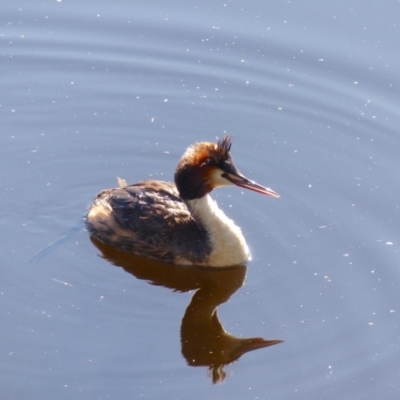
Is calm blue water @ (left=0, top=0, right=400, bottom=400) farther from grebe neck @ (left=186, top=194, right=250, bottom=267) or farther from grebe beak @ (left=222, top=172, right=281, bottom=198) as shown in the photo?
grebe beak @ (left=222, top=172, right=281, bottom=198)

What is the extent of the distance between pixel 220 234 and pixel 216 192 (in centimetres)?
101

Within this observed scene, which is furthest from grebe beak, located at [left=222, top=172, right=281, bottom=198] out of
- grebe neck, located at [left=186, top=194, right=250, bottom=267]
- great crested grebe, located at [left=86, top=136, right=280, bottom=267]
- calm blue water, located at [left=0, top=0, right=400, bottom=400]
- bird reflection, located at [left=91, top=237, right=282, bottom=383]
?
bird reflection, located at [left=91, top=237, right=282, bottom=383]

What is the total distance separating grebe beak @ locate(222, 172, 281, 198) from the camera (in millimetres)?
9555

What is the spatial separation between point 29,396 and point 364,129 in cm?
471

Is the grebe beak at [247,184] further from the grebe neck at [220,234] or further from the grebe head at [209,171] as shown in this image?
the grebe neck at [220,234]

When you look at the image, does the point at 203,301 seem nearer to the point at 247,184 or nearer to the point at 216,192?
the point at 247,184

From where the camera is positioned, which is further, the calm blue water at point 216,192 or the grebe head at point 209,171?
the grebe head at point 209,171

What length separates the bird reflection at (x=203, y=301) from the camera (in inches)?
342

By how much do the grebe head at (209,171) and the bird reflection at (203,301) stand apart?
27.8 inches

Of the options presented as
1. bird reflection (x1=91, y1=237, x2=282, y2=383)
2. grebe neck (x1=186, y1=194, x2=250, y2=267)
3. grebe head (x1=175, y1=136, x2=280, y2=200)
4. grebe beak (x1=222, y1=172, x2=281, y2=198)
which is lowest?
bird reflection (x1=91, y1=237, x2=282, y2=383)

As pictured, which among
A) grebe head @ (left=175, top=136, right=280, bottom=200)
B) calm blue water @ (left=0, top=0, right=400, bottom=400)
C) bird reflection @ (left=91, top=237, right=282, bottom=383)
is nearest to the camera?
calm blue water @ (left=0, top=0, right=400, bottom=400)

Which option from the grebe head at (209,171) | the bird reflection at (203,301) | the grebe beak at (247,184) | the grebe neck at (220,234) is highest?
the grebe head at (209,171)

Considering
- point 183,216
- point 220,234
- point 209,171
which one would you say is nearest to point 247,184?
point 209,171

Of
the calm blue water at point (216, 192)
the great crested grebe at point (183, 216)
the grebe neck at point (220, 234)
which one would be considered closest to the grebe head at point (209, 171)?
the great crested grebe at point (183, 216)
